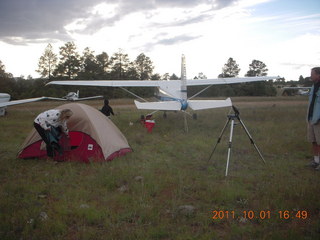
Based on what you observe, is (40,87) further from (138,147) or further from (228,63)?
(228,63)

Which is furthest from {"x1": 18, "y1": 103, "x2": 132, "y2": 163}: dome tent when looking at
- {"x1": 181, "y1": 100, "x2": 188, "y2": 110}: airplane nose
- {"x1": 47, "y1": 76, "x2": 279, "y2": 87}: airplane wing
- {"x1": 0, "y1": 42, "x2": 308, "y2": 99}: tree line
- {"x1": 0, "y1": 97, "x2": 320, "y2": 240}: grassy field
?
{"x1": 0, "y1": 42, "x2": 308, "y2": 99}: tree line

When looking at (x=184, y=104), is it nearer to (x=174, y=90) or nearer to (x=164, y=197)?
(x=174, y=90)

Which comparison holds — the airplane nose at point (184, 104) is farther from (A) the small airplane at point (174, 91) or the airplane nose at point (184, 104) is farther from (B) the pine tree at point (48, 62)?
(B) the pine tree at point (48, 62)

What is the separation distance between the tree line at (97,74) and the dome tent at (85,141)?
109 ft

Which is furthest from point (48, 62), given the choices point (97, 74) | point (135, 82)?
point (135, 82)

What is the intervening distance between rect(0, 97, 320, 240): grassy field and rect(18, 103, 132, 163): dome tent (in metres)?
0.30

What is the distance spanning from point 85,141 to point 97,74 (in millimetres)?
44012

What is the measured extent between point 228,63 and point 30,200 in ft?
204

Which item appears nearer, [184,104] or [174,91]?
[184,104]

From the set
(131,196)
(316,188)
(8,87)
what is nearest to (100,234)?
(131,196)

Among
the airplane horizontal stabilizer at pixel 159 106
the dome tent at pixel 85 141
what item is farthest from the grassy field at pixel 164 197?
the airplane horizontal stabilizer at pixel 159 106

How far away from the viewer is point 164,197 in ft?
14.0

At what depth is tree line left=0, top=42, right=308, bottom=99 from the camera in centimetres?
3909

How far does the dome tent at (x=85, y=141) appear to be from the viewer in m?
6.17
